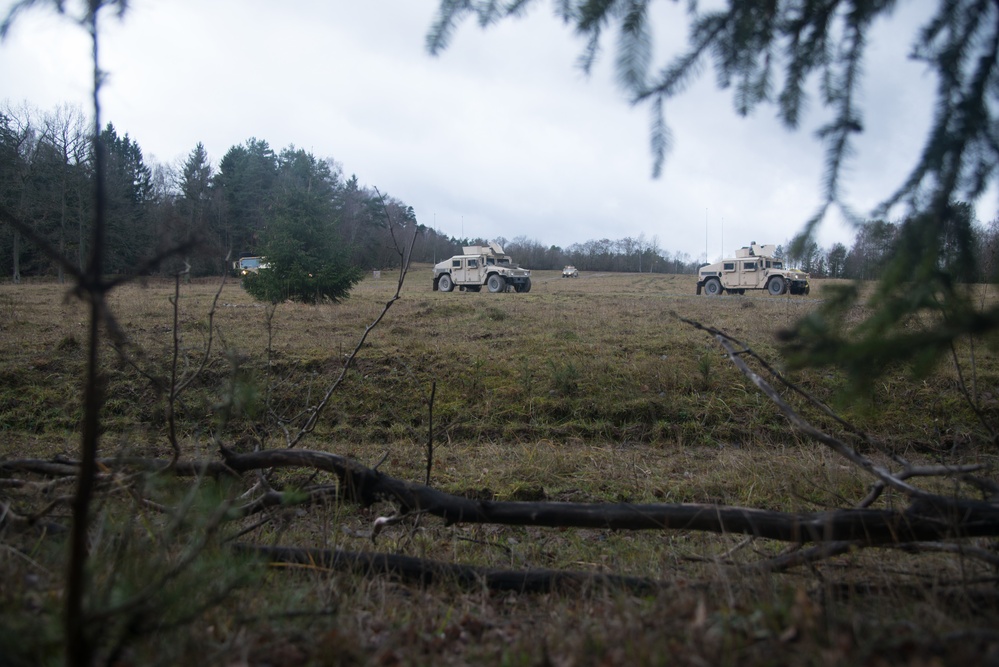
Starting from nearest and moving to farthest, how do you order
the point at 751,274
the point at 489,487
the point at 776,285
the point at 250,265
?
the point at 489,487
the point at 250,265
the point at 776,285
the point at 751,274

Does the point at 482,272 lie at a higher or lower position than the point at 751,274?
lower

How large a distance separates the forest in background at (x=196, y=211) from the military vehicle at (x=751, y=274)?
1498 centimetres

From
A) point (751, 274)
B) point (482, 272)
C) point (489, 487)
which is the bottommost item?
point (489, 487)

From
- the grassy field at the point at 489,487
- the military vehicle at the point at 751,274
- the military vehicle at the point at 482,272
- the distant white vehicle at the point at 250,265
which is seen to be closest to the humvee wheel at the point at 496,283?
the military vehicle at the point at 482,272

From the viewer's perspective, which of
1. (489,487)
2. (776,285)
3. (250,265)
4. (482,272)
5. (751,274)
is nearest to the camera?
(489,487)

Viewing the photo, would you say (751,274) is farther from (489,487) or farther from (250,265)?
(489,487)

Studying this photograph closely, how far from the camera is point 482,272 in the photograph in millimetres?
30875

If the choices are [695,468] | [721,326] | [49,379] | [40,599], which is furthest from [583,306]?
[40,599]

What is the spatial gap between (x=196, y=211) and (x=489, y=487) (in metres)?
6.95

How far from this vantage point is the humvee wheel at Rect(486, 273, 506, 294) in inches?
1182

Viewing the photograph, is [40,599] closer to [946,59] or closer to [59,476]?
[59,476]

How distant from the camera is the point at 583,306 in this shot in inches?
634

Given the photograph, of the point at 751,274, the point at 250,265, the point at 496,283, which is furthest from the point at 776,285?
the point at 250,265

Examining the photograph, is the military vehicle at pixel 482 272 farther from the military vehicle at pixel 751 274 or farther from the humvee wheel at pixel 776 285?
the humvee wheel at pixel 776 285
